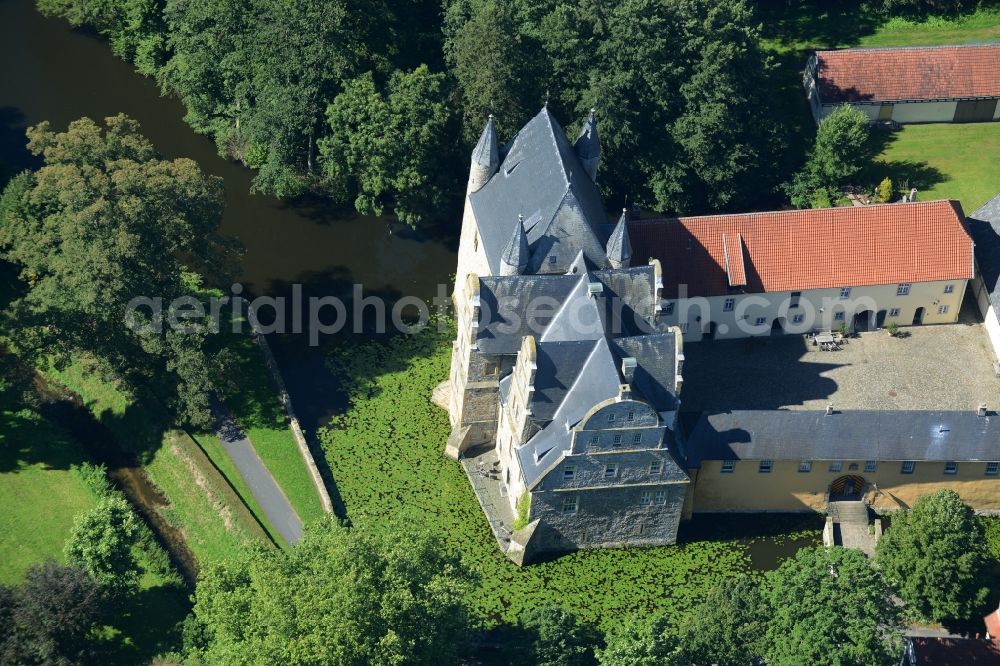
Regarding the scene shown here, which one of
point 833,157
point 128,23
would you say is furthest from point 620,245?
point 128,23

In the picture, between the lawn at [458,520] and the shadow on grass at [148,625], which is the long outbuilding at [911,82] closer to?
the lawn at [458,520]

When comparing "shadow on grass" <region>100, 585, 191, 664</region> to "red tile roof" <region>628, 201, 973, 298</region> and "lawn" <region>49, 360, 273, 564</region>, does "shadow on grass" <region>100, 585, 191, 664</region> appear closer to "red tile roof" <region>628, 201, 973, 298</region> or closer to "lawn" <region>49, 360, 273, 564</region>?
"lawn" <region>49, 360, 273, 564</region>

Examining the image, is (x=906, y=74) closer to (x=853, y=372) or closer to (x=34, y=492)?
(x=853, y=372)

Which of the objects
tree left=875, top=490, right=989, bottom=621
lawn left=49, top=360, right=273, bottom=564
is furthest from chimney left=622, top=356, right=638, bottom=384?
lawn left=49, top=360, right=273, bottom=564

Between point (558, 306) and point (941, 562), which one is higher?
point (558, 306)

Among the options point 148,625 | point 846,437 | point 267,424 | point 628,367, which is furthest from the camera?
point 267,424

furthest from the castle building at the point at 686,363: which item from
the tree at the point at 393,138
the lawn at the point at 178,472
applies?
the lawn at the point at 178,472
